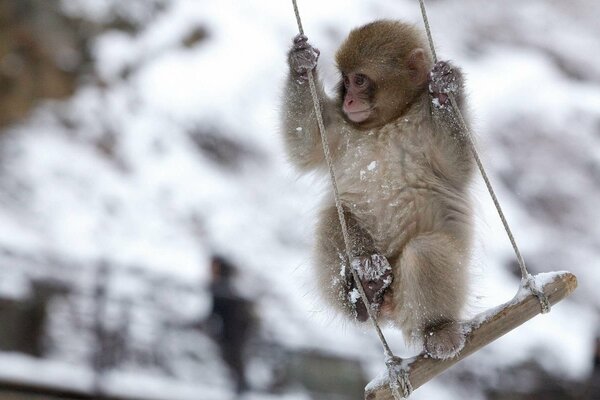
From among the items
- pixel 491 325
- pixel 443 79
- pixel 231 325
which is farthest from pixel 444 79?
pixel 231 325

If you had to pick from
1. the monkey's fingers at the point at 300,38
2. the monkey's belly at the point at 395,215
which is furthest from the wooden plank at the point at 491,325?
the monkey's fingers at the point at 300,38

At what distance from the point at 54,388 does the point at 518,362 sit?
5347 millimetres

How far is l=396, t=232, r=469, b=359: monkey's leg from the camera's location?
3506 millimetres

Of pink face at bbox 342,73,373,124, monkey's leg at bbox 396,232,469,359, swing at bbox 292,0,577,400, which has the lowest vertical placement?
swing at bbox 292,0,577,400

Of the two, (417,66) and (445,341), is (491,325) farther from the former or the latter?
(417,66)

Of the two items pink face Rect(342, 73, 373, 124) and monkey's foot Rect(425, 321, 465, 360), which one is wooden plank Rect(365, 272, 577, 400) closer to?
monkey's foot Rect(425, 321, 465, 360)

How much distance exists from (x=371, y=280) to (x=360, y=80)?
0.91m

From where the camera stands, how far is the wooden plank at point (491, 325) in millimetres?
3287

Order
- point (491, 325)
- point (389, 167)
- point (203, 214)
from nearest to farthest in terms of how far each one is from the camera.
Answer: point (491, 325) → point (389, 167) → point (203, 214)

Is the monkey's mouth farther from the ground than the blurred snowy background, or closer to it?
closer to it

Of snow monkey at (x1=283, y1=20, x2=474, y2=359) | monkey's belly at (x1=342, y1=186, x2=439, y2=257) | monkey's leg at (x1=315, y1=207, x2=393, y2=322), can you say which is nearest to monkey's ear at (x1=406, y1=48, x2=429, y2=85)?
snow monkey at (x1=283, y1=20, x2=474, y2=359)

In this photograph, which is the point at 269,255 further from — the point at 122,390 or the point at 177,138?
the point at 122,390

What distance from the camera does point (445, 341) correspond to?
3.36 m

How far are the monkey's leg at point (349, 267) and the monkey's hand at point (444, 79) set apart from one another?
71 centimetres
